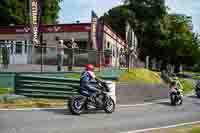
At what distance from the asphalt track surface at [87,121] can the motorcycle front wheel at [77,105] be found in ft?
0.63

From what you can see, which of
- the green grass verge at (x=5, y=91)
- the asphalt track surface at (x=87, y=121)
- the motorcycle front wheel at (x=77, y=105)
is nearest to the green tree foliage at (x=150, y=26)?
the green grass verge at (x=5, y=91)

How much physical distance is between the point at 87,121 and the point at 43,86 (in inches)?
188

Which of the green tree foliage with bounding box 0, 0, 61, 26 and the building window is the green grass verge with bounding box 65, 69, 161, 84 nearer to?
the building window

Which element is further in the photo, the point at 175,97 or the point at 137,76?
the point at 137,76

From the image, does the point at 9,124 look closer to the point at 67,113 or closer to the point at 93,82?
the point at 67,113

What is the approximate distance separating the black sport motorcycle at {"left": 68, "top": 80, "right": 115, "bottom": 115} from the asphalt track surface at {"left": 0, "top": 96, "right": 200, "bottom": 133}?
0.71 ft

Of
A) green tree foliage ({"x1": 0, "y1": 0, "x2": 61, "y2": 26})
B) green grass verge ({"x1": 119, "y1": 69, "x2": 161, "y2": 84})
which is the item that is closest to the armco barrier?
green grass verge ({"x1": 119, "y1": 69, "x2": 161, "y2": 84})

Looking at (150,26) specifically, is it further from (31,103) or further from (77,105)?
(77,105)

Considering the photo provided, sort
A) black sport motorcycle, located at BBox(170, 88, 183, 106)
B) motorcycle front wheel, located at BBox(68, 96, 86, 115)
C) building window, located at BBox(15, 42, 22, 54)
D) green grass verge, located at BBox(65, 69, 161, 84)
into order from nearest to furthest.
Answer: motorcycle front wheel, located at BBox(68, 96, 86, 115)
building window, located at BBox(15, 42, 22, 54)
black sport motorcycle, located at BBox(170, 88, 183, 106)
green grass verge, located at BBox(65, 69, 161, 84)

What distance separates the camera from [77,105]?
14711mm

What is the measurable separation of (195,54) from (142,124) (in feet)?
247

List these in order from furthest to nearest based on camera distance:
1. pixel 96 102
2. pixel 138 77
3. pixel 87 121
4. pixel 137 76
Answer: pixel 137 76, pixel 138 77, pixel 96 102, pixel 87 121

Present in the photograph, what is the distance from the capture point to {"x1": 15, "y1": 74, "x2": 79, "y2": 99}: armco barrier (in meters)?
17.3

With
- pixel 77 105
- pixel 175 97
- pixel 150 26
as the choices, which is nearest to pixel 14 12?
pixel 150 26
